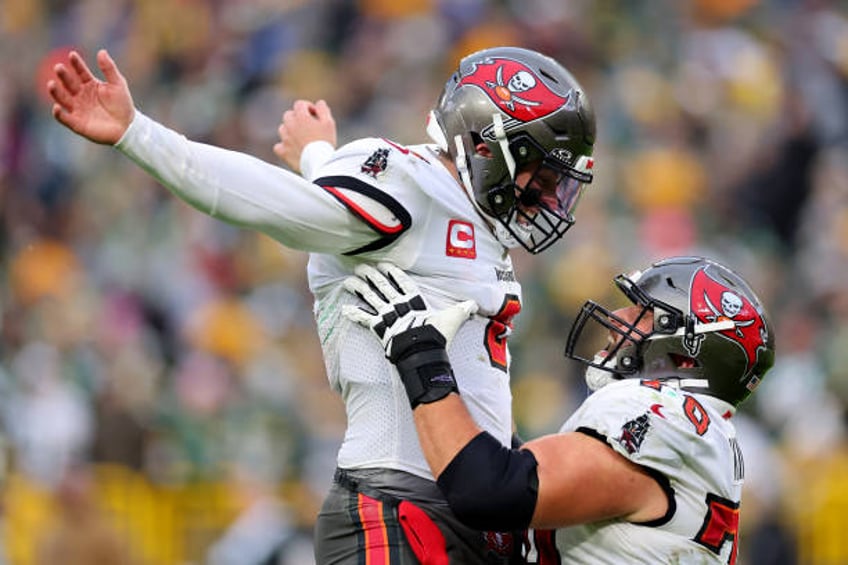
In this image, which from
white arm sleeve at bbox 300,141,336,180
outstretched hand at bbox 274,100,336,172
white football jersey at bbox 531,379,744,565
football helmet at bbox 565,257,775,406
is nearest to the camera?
white football jersey at bbox 531,379,744,565

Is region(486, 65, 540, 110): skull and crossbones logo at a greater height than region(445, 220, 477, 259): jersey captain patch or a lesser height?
greater

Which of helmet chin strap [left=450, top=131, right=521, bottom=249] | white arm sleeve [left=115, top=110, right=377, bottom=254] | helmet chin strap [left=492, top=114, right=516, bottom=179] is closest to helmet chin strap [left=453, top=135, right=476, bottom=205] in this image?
helmet chin strap [left=450, top=131, right=521, bottom=249]

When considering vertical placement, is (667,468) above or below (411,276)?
below

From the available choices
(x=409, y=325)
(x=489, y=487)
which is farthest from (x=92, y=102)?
(x=489, y=487)

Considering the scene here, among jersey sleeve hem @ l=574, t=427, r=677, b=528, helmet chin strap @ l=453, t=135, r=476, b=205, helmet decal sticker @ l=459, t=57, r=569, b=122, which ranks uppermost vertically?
helmet decal sticker @ l=459, t=57, r=569, b=122

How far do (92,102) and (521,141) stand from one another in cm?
109

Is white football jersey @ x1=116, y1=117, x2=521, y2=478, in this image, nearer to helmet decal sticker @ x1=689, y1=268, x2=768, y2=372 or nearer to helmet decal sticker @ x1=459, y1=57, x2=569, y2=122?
Result: helmet decal sticker @ x1=459, y1=57, x2=569, y2=122

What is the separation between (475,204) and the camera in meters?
4.36

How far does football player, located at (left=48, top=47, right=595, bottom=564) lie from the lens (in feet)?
13.7

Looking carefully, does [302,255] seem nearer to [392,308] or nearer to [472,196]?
[472,196]

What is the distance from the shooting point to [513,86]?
4.34 metres

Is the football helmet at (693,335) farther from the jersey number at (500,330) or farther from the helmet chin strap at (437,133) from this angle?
the helmet chin strap at (437,133)

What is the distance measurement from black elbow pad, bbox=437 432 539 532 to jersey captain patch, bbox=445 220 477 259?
0.46 meters

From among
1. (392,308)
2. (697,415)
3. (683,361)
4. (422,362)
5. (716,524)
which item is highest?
(392,308)
